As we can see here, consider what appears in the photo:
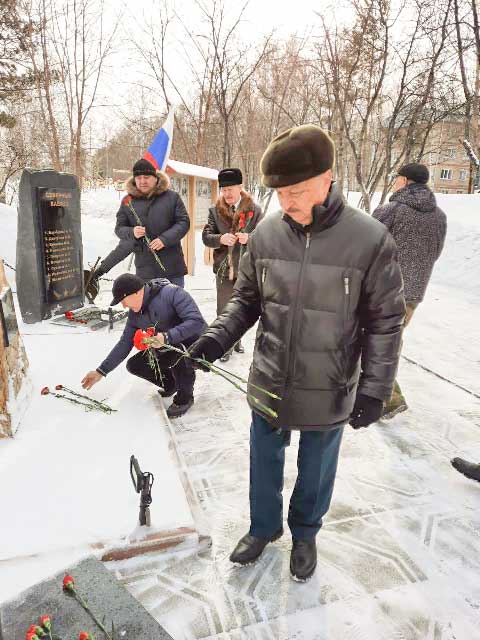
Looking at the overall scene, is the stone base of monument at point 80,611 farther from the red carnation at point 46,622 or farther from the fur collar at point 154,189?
the fur collar at point 154,189

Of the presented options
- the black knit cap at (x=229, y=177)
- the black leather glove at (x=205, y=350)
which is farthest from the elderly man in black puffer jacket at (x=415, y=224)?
the black leather glove at (x=205, y=350)

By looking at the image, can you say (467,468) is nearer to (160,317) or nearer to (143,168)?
(160,317)

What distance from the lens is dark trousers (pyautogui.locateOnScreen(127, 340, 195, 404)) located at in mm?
3375

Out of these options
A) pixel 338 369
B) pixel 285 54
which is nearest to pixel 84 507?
pixel 338 369

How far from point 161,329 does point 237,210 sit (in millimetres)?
1427

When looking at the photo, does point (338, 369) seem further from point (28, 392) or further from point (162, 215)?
point (162, 215)

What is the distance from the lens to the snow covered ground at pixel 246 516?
186 cm

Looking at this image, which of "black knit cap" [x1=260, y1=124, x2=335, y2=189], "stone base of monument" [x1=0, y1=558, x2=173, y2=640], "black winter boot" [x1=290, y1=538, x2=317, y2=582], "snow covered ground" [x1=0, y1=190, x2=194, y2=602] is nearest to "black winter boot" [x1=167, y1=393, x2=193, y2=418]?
"snow covered ground" [x1=0, y1=190, x2=194, y2=602]

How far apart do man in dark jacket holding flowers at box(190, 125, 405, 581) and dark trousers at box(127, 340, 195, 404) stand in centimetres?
141

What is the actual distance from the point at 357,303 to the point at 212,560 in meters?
1.39

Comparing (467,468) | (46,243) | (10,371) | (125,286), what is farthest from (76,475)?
(46,243)

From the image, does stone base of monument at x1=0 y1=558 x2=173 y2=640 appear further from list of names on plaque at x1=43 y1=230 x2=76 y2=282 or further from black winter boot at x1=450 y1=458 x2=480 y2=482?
list of names on plaque at x1=43 y1=230 x2=76 y2=282

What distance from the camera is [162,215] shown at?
461cm

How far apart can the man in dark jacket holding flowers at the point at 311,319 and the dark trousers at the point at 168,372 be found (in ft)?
4.63
